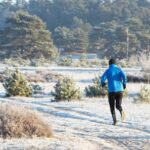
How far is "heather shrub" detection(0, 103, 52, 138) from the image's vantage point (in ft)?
44.8

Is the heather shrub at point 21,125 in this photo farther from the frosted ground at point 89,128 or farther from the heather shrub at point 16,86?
the heather shrub at point 16,86

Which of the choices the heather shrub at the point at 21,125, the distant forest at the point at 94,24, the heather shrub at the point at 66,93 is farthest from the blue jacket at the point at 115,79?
the distant forest at the point at 94,24

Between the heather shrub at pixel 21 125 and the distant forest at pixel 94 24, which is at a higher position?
the distant forest at pixel 94 24

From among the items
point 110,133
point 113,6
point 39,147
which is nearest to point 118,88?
point 110,133

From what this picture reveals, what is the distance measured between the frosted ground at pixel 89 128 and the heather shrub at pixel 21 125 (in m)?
0.32

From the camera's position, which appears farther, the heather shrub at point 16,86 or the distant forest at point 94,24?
the distant forest at point 94,24

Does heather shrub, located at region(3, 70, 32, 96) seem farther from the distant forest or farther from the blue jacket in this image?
the distant forest

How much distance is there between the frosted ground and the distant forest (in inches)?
1449

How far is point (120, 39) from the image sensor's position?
7756 cm

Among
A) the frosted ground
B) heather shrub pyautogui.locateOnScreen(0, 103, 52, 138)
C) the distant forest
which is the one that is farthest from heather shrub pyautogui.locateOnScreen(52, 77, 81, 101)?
the distant forest

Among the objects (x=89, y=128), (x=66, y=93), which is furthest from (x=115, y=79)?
(x=66, y=93)

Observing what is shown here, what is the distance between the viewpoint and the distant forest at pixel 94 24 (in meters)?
76.1

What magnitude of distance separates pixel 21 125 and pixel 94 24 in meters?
91.3

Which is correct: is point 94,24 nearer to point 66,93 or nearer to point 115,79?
point 66,93
